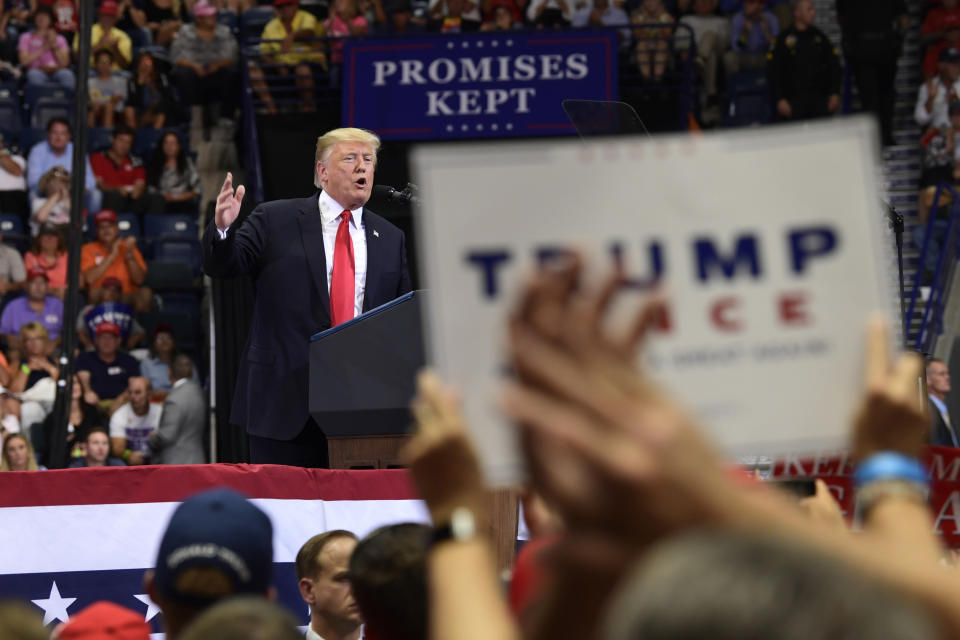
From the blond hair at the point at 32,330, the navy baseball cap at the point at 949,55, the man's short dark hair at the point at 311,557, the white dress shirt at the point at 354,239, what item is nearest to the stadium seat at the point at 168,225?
the blond hair at the point at 32,330

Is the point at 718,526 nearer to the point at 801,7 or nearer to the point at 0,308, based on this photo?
the point at 0,308

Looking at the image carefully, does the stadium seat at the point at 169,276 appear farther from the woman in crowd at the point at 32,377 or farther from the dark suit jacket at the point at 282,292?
the dark suit jacket at the point at 282,292

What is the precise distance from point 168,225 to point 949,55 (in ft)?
23.3

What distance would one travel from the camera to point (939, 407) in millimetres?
8977

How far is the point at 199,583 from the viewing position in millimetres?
2021

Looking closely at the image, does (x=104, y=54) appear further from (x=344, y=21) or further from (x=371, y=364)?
(x=371, y=364)

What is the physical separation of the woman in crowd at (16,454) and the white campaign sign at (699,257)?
7045 millimetres

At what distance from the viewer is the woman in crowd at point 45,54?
552 inches

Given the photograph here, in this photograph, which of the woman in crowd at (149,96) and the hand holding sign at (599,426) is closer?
the hand holding sign at (599,426)

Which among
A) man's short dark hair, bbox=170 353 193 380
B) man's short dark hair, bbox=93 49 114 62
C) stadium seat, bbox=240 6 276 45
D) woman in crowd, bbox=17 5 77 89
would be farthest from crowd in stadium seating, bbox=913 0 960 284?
woman in crowd, bbox=17 5 77 89

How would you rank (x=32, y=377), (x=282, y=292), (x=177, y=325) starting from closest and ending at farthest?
(x=282, y=292) → (x=32, y=377) → (x=177, y=325)

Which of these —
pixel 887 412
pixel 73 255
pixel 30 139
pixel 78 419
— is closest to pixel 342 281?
pixel 73 255

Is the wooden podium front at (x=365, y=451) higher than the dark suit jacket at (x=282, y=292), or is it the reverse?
the dark suit jacket at (x=282, y=292)

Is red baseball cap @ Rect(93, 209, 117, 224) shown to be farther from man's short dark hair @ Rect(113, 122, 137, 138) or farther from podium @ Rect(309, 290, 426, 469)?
podium @ Rect(309, 290, 426, 469)
